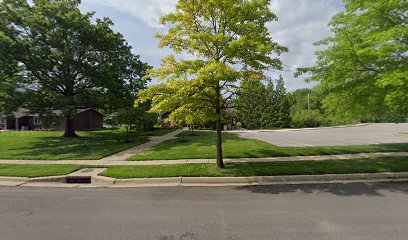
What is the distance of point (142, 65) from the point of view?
23875mm

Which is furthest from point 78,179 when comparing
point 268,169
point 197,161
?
point 268,169

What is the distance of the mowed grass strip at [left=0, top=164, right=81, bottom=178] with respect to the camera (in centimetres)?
910

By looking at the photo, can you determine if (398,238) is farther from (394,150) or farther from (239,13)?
(394,150)

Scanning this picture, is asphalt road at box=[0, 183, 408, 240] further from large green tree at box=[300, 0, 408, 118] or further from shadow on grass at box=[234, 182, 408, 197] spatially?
large green tree at box=[300, 0, 408, 118]

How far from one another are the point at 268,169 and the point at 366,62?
5.31m

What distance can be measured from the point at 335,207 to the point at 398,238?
59.6 inches

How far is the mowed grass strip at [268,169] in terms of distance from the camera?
28.0ft

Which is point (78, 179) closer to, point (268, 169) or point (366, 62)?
point (268, 169)

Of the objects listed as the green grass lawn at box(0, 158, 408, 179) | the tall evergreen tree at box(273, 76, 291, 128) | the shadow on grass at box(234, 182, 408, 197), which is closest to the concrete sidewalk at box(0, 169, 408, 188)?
the green grass lawn at box(0, 158, 408, 179)

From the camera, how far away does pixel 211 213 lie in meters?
5.35

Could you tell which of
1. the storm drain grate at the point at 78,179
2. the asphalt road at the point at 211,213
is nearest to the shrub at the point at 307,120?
the asphalt road at the point at 211,213

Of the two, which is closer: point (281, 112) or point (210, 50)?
point (210, 50)

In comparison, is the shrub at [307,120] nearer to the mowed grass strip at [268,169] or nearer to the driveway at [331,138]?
the driveway at [331,138]

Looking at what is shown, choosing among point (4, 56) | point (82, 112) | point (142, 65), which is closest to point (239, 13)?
point (142, 65)
